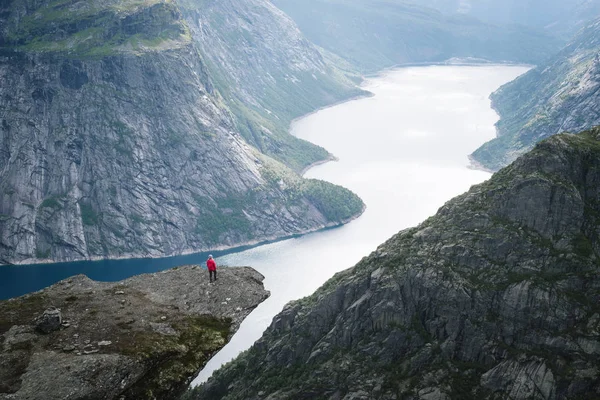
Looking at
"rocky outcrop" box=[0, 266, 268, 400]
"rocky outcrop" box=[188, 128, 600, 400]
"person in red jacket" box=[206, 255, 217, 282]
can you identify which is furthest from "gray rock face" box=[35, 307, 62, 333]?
"rocky outcrop" box=[188, 128, 600, 400]

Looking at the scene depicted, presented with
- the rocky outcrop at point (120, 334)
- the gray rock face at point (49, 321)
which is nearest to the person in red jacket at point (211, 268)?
the rocky outcrop at point (120, 334)

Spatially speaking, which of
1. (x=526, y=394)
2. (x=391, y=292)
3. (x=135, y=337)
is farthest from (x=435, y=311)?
(x=135, y=337)

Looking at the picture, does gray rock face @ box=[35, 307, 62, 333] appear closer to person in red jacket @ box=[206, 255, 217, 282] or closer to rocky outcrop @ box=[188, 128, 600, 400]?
person in red jacket @ box=[206, 255, 217, 282]

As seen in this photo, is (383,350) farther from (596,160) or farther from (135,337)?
(135,337)

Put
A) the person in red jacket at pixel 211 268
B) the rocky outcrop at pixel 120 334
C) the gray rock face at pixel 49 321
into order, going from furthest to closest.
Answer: the person in red jacket at pixel 211 268, the gray rock face at pixel 49 321, the rocky outcrop at pixel 120 334

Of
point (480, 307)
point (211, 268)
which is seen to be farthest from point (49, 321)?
point (480, 307)

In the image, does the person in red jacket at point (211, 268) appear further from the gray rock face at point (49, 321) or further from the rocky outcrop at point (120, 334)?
the gray rock face at point (49, 321)

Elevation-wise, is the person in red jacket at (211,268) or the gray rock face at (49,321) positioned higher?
the person in red jacket at (211,268)
